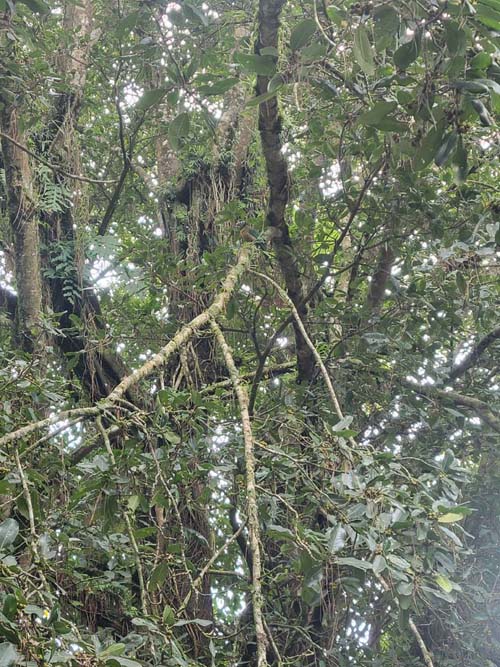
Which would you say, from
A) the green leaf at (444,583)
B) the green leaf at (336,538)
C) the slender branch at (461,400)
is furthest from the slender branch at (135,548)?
the slender branch at (461,400)

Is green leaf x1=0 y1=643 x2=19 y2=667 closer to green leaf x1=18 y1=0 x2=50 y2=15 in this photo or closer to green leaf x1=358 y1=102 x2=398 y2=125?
green leaf x1=358 y1=102 x2=398 y2=125

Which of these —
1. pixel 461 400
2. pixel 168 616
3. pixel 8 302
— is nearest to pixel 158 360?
pixel 168 616

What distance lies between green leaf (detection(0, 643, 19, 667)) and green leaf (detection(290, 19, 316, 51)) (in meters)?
1.17

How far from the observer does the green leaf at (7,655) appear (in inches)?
31.8

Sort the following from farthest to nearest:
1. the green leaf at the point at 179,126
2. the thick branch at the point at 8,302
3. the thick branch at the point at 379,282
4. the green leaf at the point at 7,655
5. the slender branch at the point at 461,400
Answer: the thick branch at the point at 8,302 → the thick branch at the point at 379,282 → the slender branch at the point at 461,400 → the green leaf at the point at 179,126 → the green leaf at the point at 7,655

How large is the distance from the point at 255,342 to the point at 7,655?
155 centimetres

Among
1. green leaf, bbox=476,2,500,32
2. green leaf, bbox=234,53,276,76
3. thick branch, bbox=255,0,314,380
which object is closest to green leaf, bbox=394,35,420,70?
green leaf, bbox=476,2,500,32

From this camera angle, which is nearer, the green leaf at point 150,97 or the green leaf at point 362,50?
the green leaf at point 362,50

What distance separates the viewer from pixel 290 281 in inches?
97.5

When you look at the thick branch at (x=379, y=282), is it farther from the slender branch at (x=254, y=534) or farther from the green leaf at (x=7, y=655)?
the green leaf at (x=7, y=655)

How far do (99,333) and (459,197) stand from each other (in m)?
1.25

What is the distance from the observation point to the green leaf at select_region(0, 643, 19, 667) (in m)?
0.81

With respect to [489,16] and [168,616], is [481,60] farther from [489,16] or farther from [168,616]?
[168,616]

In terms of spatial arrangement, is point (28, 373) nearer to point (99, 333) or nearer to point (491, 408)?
point (99, 333)
